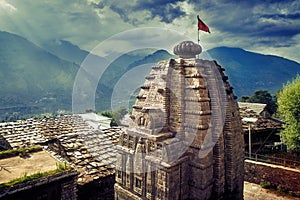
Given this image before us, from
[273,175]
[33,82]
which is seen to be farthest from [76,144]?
[33,82]

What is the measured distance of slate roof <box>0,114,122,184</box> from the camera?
1097cm

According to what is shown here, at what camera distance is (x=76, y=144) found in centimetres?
1334

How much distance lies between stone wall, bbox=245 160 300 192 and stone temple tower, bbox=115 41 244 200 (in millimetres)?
7968

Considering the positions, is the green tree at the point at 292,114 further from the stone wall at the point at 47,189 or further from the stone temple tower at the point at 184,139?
the stone wall at the point at 47,189

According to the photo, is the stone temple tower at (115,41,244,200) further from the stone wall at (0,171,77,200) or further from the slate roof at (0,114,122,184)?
the slate roof at (0,114,122,184)

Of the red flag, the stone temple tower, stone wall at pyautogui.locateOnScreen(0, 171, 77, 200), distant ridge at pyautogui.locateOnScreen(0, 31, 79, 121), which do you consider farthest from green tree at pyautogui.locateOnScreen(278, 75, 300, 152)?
distant ridge at pyautogui.locateOnScreen(0, 31, 79, 121)

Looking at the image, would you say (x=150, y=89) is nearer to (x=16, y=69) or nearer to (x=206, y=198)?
(x=206, y=198)

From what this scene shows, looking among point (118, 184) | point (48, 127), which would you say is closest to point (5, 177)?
point (118, 184)

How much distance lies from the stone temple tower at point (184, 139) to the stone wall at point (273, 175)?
7968mm

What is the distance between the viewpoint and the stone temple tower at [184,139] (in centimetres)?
755

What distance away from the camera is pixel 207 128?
7.77 metres

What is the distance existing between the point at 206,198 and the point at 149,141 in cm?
298

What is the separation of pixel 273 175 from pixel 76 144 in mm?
13986

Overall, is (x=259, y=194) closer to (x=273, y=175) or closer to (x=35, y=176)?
(x=273, y=175)
